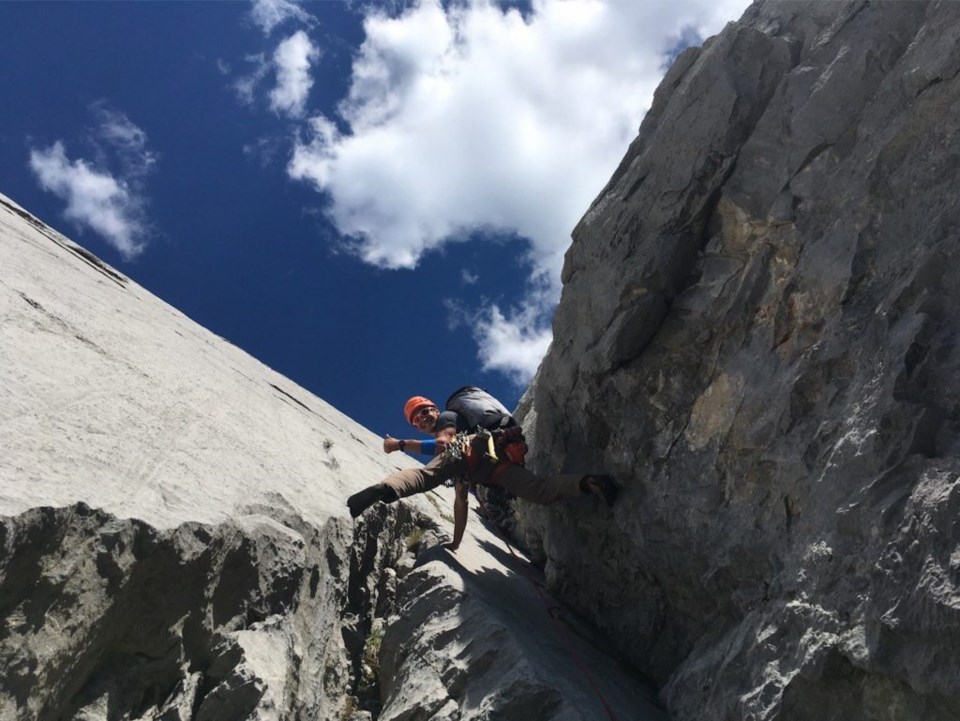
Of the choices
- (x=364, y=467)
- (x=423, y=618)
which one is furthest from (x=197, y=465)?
(x=364, y=467)

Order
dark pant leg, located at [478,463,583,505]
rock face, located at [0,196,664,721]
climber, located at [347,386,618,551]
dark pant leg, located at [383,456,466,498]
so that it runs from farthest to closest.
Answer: dark pant leg, located at [478,463,583,505]
climber, located at [347,386,618,551]
dark pant leg, located at [383,456,466,498]
rock face, located at [0,196,664,721]

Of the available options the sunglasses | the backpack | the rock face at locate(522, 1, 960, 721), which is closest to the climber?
the backpack

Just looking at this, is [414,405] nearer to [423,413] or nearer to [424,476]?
[423,413]

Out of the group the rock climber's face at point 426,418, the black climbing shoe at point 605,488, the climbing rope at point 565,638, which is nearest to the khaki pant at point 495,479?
the black climbing shoe at point 605,488

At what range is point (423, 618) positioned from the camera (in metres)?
7.56

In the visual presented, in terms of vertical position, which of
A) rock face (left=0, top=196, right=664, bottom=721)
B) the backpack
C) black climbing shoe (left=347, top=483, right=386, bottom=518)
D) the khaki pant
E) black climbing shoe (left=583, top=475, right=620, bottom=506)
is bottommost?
rock face (left=0, top=196, right=664, bottom=721)

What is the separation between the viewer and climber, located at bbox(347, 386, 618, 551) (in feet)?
28.4

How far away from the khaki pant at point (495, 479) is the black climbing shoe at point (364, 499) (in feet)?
1.05

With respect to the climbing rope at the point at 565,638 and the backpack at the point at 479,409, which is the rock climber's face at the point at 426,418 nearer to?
the backpack at the point at 479,409

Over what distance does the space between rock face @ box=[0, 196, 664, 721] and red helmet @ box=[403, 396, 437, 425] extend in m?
2.99

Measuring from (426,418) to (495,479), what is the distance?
283cm

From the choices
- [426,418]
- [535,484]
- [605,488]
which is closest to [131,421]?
[535,484]

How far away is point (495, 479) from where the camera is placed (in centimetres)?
989

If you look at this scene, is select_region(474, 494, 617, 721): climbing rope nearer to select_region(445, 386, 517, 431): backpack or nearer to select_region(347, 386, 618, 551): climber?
select_region(347, 386, 618, 551): climber
